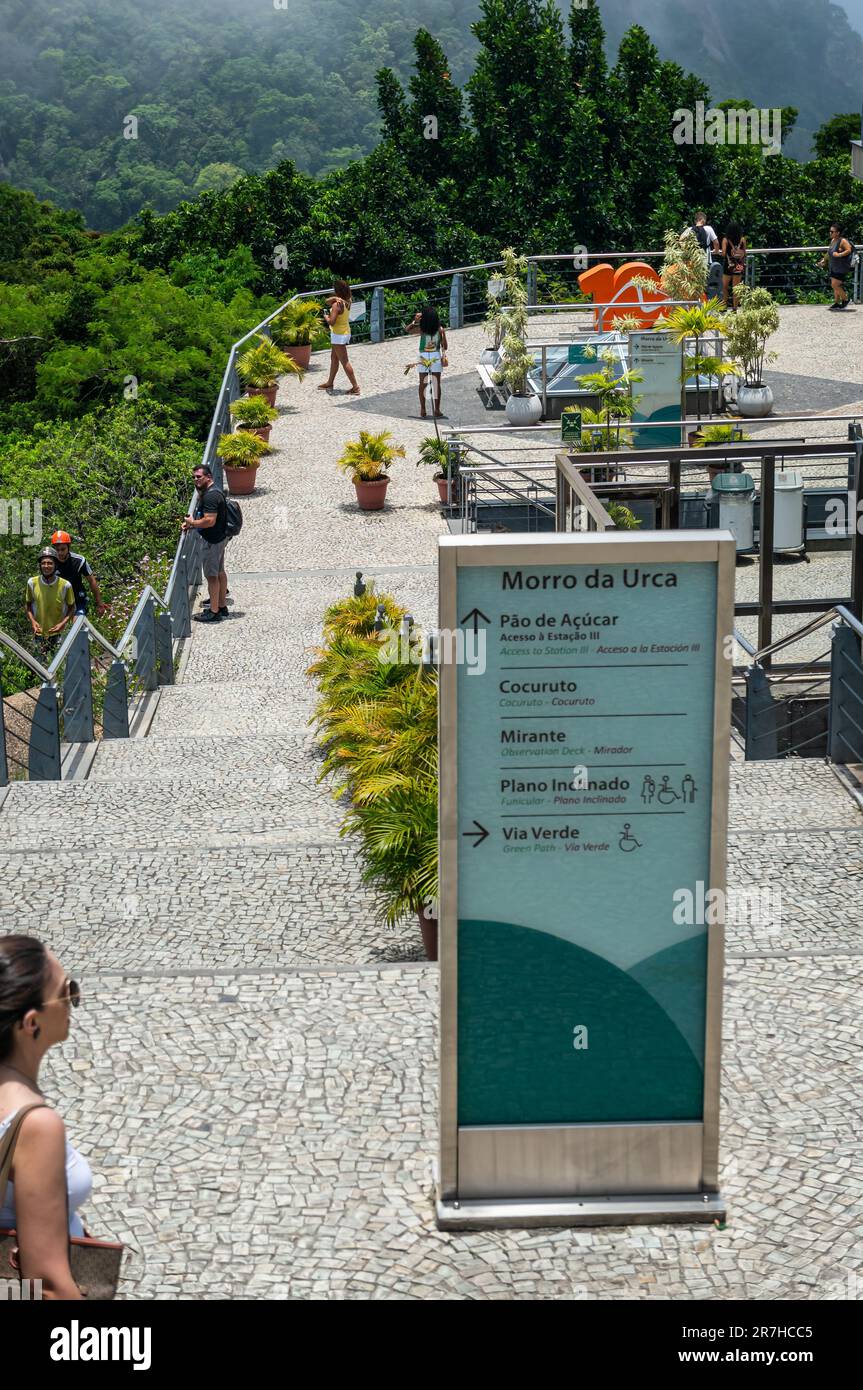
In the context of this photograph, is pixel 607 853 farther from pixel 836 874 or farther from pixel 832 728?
pixel 832 728

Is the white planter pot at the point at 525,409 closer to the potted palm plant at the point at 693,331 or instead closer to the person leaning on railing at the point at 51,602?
the potted palm plant at the point at 693,331

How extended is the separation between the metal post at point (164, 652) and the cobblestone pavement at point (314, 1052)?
11.4ft

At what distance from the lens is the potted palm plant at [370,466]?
1977 cm

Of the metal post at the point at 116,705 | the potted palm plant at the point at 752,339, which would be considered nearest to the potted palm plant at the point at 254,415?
the potted palm plant at the point at 752,339

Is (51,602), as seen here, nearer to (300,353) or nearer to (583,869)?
Answer: (583,869)

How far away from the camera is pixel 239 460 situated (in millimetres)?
20859

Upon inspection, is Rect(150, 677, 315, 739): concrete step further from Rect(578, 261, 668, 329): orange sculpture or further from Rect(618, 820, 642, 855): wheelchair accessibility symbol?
Rect(578, 261, 668, 329): orange sculpture

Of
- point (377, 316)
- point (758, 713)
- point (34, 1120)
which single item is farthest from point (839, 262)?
point (34, 1120)

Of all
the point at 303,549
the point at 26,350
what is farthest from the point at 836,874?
the point at 26,350

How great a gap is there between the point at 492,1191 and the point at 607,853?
1171 mm

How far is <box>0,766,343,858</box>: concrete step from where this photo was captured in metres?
9.62

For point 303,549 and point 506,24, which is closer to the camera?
point 303,549

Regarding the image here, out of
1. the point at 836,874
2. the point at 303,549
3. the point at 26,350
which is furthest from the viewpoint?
the point at 26,350

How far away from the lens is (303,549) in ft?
62.6
